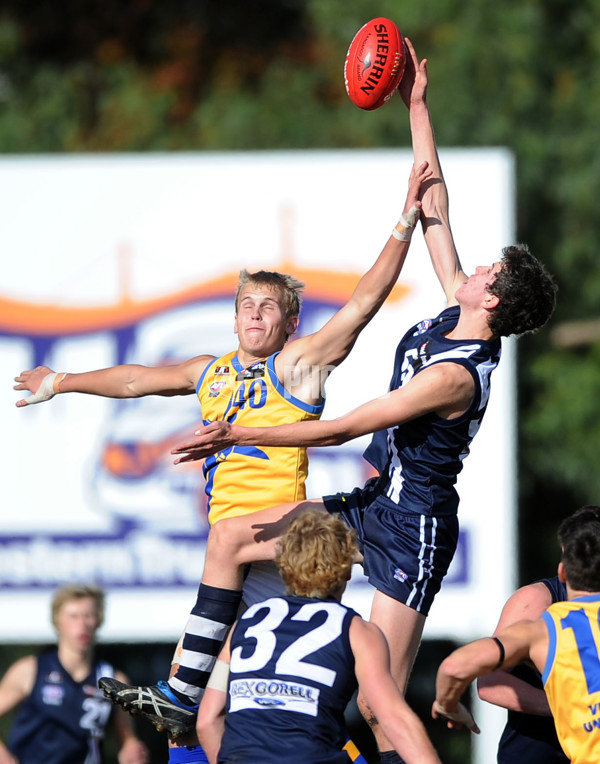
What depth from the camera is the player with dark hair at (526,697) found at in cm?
438

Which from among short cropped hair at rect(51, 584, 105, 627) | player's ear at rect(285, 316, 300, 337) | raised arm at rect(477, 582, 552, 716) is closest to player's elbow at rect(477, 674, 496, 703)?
raised arm at rect(477, 582, 552, 716)

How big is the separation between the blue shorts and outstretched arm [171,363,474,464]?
465mm

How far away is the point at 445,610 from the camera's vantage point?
9.96 m

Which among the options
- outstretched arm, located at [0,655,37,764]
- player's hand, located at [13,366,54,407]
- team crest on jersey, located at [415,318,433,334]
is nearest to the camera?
team crest on jersey, located at [415,318,433,334]

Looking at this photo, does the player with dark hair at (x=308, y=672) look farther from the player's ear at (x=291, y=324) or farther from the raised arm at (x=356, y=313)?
the player's ear at (x=291, y=324)

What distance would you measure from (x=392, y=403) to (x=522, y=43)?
941 centimetres

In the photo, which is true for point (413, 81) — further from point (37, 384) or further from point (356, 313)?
point (37, 384)

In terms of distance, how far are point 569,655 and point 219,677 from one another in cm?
139

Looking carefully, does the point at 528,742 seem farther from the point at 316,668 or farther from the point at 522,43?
the point at 522,43

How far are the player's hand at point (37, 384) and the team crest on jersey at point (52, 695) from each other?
117 inches

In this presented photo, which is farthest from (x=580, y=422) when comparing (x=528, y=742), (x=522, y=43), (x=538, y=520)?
(x=528, y=742)

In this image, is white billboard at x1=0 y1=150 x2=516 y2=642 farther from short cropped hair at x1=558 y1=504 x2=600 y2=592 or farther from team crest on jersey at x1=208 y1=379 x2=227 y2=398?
short cropped hair at x1=558 y1=504 x2=600 y2=592

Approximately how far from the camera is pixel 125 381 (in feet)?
16.8

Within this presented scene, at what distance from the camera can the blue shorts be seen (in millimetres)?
4578
